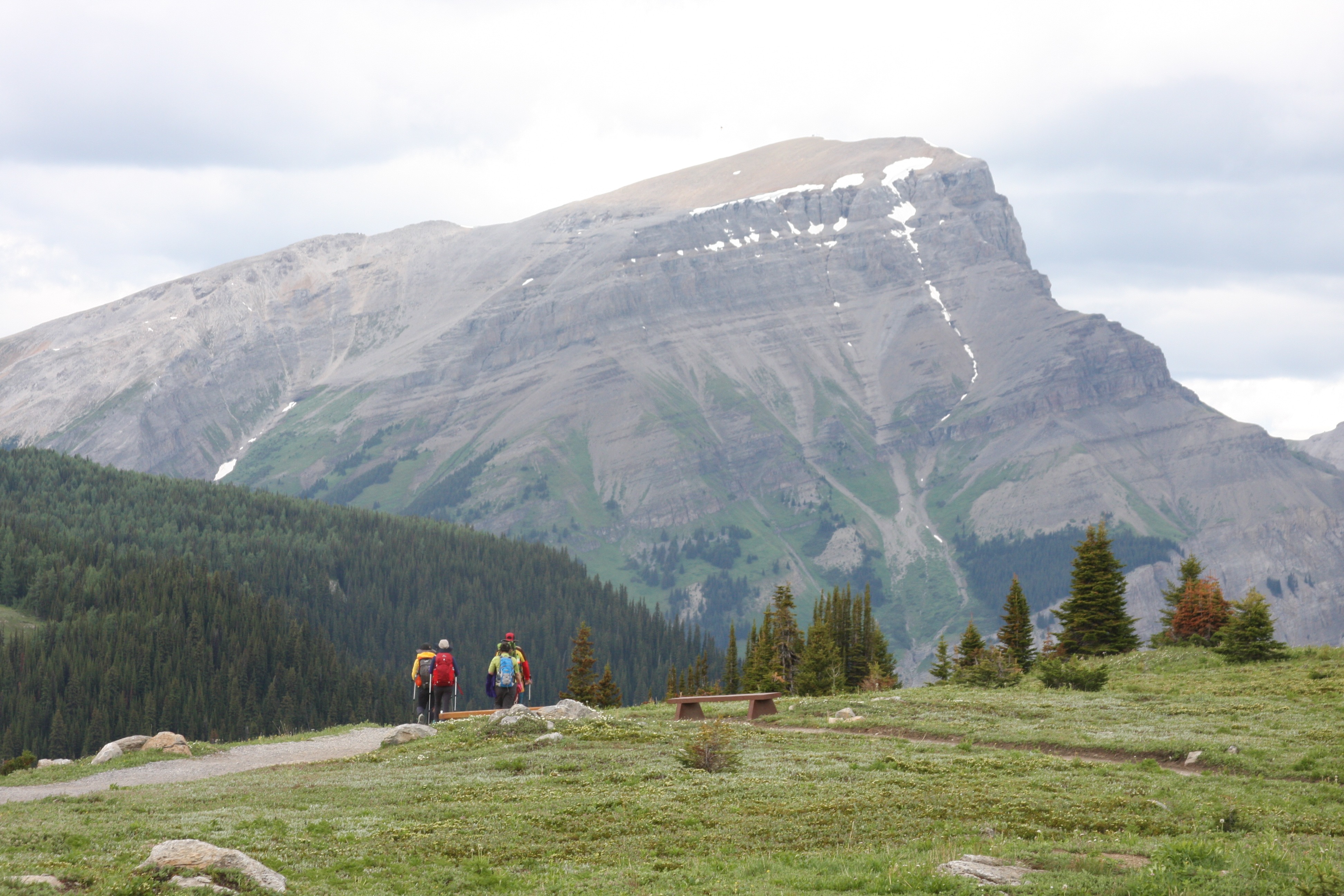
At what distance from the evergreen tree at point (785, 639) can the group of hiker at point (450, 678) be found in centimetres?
5241

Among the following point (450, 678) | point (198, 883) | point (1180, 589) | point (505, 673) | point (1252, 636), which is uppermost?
point (1180, 589)

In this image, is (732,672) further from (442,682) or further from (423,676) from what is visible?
(423,676)

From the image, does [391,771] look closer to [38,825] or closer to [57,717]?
[38,825]

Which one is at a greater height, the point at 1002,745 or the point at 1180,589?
the point at 1180,589

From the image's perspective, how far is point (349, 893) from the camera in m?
18.3

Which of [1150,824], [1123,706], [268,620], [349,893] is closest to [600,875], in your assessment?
[349,893]

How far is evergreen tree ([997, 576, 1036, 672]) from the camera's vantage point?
82938 mm

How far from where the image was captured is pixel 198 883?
17.3 meters

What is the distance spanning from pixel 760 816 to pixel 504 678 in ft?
79.0

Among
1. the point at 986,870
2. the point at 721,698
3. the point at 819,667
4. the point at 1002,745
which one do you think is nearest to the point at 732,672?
the point at 819,667

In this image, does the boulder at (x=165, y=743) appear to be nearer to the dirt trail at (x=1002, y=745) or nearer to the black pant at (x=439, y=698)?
the black pant at (x=439, y=698)

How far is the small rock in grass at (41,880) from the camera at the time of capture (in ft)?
56.1

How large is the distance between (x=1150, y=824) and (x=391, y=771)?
21287 millimetres

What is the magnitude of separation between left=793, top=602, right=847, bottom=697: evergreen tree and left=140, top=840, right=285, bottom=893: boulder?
55.8 m
